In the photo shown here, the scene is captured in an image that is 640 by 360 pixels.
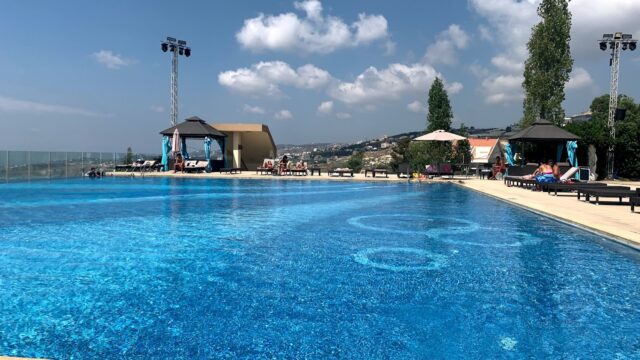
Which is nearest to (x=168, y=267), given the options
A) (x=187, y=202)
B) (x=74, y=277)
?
(x=74, y=277)

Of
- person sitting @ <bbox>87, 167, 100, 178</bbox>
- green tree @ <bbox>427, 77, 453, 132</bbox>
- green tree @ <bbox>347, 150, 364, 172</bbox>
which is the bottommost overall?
person sitting @ <bbox>87, 167, 100, 178</bbox>

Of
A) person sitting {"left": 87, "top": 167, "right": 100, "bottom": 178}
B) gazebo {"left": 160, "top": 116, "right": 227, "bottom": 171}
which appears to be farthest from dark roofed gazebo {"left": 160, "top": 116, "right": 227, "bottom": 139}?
person sitting {"left": 87, "top": 167, "right": 100, "bottom": 178}

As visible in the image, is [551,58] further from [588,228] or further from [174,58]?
[174,58]

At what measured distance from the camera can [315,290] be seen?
4824 mm

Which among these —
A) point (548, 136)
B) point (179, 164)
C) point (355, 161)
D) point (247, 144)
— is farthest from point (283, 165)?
point (548, 136)

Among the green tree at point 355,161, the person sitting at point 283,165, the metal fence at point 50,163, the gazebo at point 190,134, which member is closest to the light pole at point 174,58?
the gazebo at point 190,134

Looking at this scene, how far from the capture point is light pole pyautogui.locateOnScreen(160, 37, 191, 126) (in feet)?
95.1

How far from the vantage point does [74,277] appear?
5.31 metres

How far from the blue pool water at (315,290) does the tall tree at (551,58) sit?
62.4 ft

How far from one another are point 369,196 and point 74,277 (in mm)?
11423

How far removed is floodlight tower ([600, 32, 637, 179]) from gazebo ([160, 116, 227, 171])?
2262 cm

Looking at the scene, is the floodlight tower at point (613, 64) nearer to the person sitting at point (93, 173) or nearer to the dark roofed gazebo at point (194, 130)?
the dark roofed gazebo at point (194, 130)

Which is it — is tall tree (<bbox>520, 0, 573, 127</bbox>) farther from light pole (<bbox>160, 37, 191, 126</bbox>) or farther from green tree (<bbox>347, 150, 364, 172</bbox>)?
light pole (<bbox>160, 37, 191, 126</bbox>)

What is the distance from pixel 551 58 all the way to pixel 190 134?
73.7 feet
